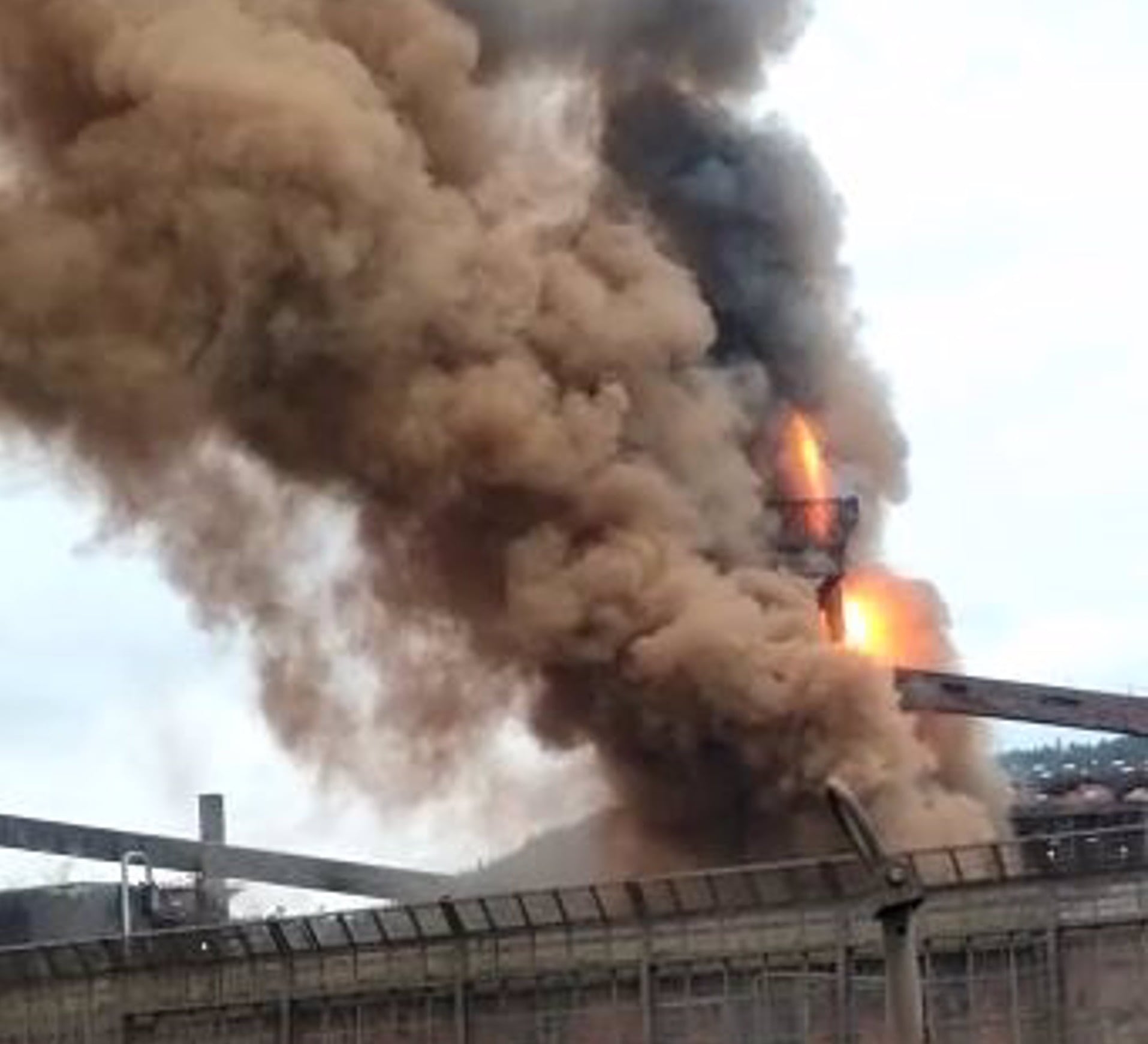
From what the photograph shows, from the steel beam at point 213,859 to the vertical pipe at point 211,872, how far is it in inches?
3.3

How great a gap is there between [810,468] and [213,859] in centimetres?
4092

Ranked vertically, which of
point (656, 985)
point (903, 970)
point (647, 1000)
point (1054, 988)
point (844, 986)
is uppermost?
point (656, 985)

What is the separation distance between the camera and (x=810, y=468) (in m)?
55.9

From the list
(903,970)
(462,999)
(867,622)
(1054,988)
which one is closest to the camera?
(903,970)

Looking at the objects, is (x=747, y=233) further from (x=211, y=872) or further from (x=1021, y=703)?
(x=211, y=872)

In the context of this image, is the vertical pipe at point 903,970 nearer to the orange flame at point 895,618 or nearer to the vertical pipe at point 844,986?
the vertical pipe at point 844,986

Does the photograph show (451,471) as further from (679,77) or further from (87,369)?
(679,77)

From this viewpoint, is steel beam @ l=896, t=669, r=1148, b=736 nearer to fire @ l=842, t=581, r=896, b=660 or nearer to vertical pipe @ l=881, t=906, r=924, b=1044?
fire @ l=842, t=581, r=896, b=660

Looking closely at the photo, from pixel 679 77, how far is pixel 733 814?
1587 cm

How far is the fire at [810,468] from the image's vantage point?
55438 mm

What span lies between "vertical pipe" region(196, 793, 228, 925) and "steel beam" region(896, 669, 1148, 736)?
30.4 metres

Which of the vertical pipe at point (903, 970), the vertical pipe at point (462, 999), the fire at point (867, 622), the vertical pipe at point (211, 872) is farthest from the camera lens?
the vertical pipe at point (211, 872)

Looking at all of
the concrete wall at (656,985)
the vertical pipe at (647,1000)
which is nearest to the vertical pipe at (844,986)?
the concrete wall at (656,985)

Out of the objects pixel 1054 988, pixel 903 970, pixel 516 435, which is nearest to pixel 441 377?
pixel 516 435
